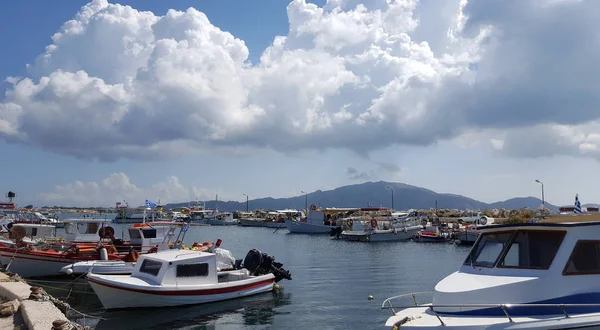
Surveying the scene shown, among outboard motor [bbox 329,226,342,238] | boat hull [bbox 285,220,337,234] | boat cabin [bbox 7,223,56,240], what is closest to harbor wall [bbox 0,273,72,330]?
boat cabin [bbox 7,223,56,240]

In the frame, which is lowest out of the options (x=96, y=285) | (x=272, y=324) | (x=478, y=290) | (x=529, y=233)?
(x=272, y=324)

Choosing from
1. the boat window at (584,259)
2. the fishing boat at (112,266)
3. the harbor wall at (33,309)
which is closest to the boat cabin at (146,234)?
the fishing boat at (112,266)

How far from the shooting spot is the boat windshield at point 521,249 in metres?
12.3

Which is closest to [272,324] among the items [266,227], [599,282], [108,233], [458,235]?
[599,282]

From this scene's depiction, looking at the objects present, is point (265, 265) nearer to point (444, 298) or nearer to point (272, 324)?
point (272, 324)

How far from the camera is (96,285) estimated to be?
78.8 feet

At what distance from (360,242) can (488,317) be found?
62989 mm

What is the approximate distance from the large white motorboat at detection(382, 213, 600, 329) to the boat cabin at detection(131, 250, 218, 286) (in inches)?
→ 569

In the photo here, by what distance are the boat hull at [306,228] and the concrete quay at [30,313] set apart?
77015mm

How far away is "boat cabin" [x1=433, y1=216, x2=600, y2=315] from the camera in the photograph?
1180cm

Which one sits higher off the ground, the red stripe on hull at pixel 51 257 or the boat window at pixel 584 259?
the boat window at pixel 584 259

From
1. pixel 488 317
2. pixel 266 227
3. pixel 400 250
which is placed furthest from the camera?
pixel 266 227

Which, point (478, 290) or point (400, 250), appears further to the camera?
point (400, 250)

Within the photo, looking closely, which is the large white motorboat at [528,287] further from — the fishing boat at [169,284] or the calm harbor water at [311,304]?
the fishing boat at [169,284]
